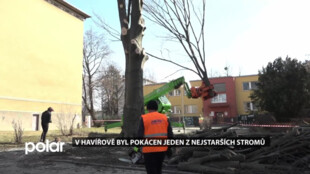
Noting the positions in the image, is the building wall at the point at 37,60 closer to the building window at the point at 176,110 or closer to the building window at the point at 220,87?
the building window at the point at 176,110

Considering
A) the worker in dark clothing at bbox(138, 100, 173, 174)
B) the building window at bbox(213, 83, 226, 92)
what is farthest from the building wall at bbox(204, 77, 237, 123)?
the worker in dark clothing at bbox(138, 100, 173, 174)

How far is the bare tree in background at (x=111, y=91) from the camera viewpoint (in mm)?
46281

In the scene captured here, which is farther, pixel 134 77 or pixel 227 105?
pixel 227 105

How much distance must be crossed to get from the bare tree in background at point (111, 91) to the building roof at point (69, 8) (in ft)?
54.9

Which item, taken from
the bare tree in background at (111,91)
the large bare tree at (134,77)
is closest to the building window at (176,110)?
the bare tree in background at (111,91)

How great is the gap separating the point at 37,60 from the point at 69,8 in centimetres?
761

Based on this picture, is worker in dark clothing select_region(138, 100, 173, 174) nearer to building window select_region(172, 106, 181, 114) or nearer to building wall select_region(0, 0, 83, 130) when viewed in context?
building wall select_region(0, 0, 83, 130)

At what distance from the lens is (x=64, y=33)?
26.8 m

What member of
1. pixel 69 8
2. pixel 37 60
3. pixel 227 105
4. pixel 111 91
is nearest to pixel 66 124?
pixel 37 60

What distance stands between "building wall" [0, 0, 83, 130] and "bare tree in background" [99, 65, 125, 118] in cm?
1758

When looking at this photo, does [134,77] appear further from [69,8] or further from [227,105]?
[227,105]

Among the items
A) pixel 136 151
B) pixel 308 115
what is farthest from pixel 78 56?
pixel 136 151

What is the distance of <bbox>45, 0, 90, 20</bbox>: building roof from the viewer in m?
26.1

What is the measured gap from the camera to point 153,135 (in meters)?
4.58
